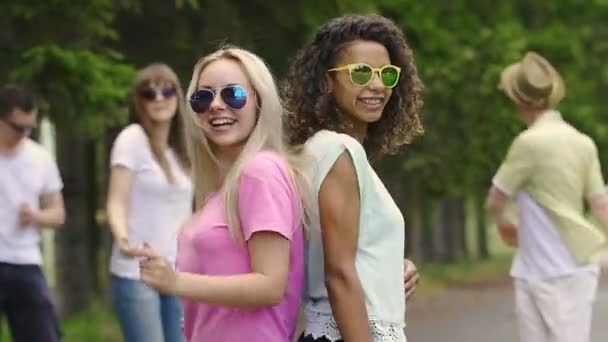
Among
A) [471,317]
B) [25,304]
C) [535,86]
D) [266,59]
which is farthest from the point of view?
[471,317]

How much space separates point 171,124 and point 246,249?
3282mm

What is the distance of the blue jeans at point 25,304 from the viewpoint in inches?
281

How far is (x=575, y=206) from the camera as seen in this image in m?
6.62

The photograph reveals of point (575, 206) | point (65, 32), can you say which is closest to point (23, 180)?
point (575, 206)

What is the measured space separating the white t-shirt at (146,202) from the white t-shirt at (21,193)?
584mm

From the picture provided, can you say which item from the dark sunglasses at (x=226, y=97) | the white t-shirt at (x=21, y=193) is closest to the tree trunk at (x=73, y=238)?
the white t-shirt at (x=21, y=193)

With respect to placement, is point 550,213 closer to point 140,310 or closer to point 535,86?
point 535,86

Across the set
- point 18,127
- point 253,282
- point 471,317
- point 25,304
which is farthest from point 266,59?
point 253,282

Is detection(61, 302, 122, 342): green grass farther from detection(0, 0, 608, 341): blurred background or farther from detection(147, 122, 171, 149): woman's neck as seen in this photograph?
detection(147, 122, 171, 149): woman's neck

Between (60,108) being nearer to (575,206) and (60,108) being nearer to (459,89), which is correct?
(575,206)

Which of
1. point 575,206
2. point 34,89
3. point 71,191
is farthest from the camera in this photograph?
point 71,191

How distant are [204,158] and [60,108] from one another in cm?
702

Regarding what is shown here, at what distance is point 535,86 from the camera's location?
6.68m

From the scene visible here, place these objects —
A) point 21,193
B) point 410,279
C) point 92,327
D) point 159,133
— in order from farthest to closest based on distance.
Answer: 1. point 92,327
2. point 21,193
3. point 159,133
4. point 410,279
